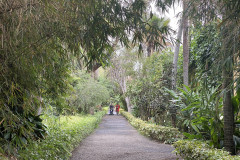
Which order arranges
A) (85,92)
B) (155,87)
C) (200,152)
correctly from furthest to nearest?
(85,92), (155,87), (200,152)

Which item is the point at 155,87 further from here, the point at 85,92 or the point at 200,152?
the point at 200,152

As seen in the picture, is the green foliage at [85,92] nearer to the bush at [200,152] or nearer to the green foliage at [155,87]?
the green foliage at [155,87]

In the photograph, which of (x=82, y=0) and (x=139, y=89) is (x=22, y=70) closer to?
(x=82, y=0)

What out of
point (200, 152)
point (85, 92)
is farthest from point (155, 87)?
point (200, 152)

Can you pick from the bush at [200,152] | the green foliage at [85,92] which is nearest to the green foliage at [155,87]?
the green foliage at [85,92]

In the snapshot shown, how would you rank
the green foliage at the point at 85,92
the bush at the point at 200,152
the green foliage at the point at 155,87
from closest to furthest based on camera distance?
the bush at the point at 200,152 → the green foliage at the point at 155,87 → the green foliage at the point at 85,92

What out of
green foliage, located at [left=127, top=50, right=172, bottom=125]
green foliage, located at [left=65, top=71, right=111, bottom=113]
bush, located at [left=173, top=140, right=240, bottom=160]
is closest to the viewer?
bush, located at [left=173, top=140, right=240, bottom=160]

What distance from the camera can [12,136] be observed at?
4820mm

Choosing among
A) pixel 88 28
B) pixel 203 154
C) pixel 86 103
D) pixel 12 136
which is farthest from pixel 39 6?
pixel 86 103

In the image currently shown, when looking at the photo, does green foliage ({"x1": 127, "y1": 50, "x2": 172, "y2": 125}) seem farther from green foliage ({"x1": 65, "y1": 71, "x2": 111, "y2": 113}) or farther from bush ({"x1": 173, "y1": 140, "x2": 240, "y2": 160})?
bush ({"x1": 173, "y1": 140, "x2": 240, "y2": 160})

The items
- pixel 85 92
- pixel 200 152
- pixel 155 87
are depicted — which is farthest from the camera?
pixel 85 92

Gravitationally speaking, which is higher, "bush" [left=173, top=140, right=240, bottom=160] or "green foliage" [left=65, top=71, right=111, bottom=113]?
"green foliage" [left=65, top=71, right=111, bottom=113]

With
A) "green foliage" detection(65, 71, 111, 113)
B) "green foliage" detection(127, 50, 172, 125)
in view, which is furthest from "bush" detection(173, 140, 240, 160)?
"green foliage" detection(65, 71, 111, 113)

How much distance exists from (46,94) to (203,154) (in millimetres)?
3988
